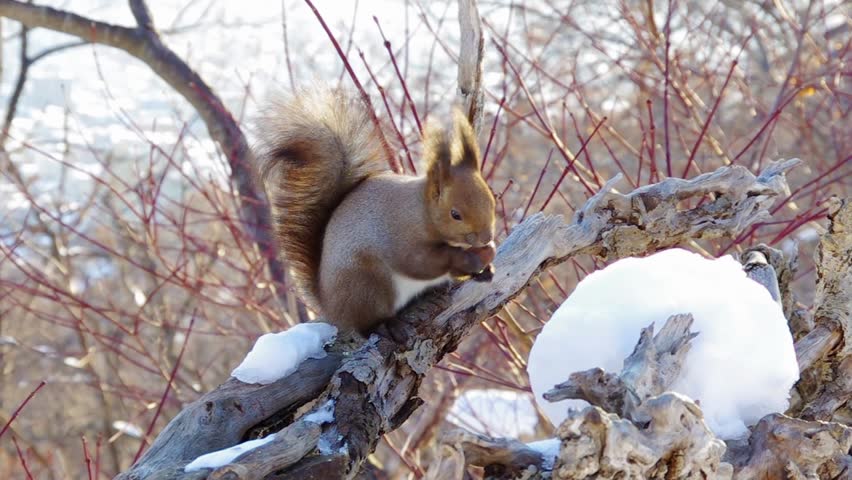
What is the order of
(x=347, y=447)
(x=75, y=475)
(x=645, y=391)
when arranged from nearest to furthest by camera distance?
(x=645, y=391) → (x=347, y=447) → (x=75, y=475)

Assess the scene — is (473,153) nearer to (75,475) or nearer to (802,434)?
(802,434)

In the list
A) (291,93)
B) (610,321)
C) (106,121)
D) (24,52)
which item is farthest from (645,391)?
(106,121)

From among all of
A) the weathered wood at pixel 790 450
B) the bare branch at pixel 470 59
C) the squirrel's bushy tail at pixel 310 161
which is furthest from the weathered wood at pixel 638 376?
the squirrel's bushy tail at pixel 310 161

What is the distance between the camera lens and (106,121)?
26.7ft

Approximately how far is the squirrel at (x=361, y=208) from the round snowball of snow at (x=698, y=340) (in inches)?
17.1

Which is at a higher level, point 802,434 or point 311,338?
point 311,338

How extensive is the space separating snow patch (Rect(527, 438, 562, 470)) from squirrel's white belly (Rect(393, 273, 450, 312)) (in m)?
0.73

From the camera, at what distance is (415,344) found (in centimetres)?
191

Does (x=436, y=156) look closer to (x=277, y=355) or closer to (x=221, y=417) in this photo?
(x=277, y=355)

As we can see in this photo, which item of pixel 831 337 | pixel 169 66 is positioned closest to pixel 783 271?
pixel 831 337

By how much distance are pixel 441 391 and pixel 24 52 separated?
2.54 metres

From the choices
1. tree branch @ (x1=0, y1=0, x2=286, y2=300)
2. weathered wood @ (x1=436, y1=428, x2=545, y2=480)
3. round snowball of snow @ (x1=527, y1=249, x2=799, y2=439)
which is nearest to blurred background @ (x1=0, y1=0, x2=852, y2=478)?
tree branch @ (x1=0, y1=0, x2=286, y2=300)

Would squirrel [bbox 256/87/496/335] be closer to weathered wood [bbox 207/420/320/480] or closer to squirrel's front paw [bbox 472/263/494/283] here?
squirrel's front paw [bbox 472/263/494/283]

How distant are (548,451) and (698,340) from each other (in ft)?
1.14
